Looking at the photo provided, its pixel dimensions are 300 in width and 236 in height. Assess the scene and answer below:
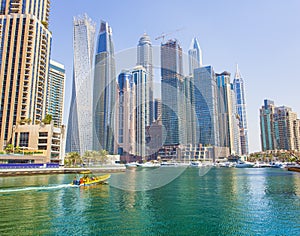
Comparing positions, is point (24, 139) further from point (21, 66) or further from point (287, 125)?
point (287, 125)

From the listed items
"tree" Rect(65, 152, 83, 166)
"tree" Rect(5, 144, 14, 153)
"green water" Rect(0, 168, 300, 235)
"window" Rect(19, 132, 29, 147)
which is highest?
"window" Rect(19, 132, 29, 147)

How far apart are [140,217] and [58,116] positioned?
172788 millimetres

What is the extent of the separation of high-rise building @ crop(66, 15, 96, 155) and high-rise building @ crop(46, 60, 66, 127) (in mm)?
50830

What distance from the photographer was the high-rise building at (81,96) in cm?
11250

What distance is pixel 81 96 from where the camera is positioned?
110688 millimetres

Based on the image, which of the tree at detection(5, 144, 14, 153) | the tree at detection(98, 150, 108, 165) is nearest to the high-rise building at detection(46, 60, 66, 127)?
the tree at detection(98, 150, 108, 165)

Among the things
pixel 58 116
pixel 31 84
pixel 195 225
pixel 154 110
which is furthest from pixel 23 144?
pixel 58 116

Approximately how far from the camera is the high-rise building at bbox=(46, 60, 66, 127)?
178250 millimetres

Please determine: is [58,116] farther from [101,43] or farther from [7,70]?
[7,70]

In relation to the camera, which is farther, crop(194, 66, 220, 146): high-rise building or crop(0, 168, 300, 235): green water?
crop(194, 66, 220, 146): high-rise building

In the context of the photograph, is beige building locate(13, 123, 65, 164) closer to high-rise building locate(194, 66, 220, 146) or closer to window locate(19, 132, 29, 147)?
window locate(19, 132, 29, 147)

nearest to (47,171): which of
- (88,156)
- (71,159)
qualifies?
(71,159)

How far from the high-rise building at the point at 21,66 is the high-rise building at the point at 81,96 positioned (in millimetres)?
16044

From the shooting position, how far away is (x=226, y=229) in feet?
62.3
